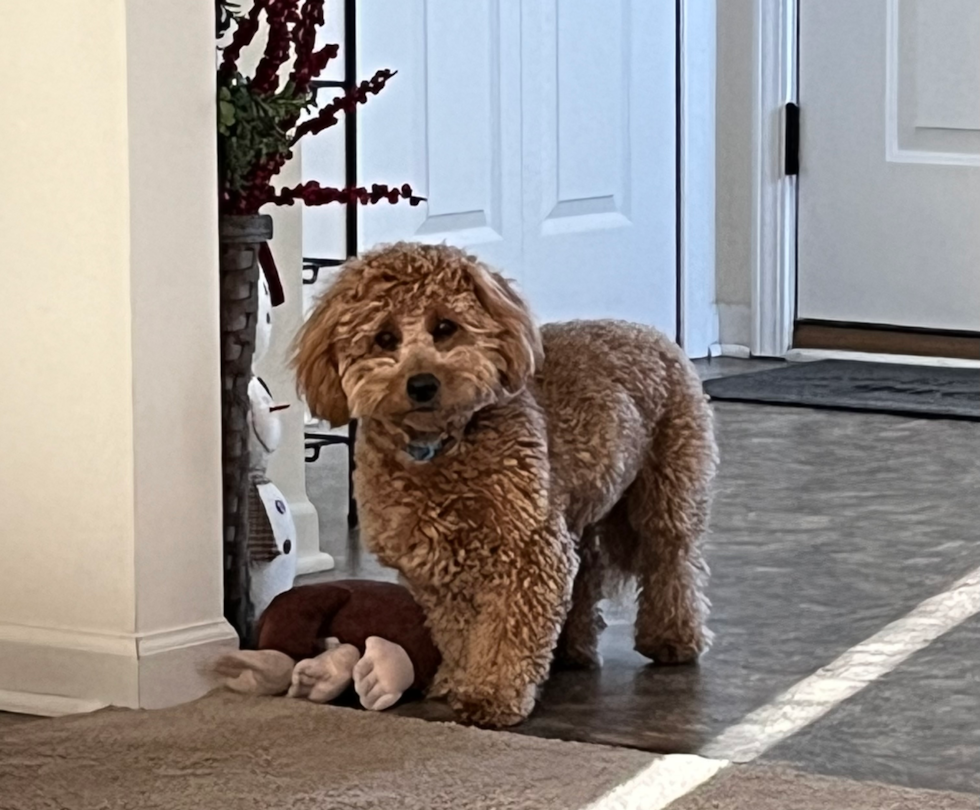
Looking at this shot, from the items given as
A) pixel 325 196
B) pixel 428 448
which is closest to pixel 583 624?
pixel 428 448

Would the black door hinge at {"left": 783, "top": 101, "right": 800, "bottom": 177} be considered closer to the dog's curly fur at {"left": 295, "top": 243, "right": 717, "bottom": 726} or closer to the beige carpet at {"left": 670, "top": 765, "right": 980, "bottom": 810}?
the dog's curly fur at {"left": 295, "top": 243, "right": 717, "bottom": 726}

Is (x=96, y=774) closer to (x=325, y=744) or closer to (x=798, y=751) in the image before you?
(x=325, y=744)

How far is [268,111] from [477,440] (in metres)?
0.48

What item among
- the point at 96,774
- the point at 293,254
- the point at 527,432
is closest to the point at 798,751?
the point at 527,432

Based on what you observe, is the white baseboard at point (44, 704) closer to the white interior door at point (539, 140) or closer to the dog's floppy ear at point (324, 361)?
the dog's floppy ear at point (324, 361)

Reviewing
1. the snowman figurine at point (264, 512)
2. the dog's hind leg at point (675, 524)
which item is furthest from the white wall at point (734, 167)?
the dog's hind leg at point (675, 524)

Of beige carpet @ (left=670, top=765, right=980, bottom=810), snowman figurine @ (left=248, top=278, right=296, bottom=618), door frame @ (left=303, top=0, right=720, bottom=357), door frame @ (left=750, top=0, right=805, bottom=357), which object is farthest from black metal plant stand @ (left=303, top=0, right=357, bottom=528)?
door frame @ (left=750, top=0, right=805, bottom=357)

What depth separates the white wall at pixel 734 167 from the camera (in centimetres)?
482

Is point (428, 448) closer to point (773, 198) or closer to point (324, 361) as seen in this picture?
point (324, 361)

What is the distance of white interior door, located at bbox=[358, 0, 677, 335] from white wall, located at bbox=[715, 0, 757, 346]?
0.80ft

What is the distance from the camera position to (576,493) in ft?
7.30

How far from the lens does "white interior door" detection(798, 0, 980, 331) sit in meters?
4.60

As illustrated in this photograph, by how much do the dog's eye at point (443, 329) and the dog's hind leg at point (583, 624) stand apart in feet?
1.36

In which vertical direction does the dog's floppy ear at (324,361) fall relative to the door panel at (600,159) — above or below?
below
